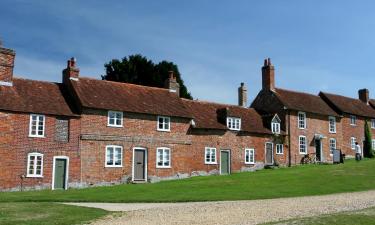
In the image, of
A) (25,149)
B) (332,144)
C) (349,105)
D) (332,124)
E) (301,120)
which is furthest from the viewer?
(349,105)

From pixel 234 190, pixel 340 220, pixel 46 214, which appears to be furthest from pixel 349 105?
pixel 46 214

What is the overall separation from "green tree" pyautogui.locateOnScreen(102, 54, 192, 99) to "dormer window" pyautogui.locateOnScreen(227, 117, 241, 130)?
1774cm

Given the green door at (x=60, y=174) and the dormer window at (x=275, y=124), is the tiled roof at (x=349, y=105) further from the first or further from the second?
the green door at (x=60, y=174)

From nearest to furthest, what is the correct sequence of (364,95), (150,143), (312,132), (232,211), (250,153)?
(232,211) < (150,143) < (250,153) < (312,132) < (364,95)

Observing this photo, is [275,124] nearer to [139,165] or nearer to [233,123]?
[233,123]

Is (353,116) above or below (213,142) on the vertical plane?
above

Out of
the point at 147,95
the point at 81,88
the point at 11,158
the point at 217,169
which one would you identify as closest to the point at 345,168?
the point at 217,169

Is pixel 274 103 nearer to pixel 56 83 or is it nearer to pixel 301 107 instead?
pixel 301 107

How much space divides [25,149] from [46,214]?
14868mm

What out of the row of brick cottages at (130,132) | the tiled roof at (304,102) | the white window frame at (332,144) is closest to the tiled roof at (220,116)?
the row of brick cottages at (130,132)

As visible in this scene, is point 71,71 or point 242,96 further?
point 242,96

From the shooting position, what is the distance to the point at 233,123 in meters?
44.0

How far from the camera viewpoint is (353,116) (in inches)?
2228

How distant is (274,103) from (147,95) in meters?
15.9
